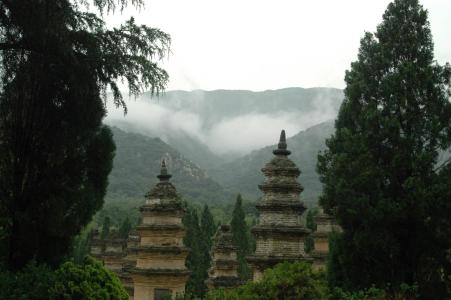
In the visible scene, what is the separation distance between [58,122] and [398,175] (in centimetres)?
949

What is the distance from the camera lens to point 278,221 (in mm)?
18859

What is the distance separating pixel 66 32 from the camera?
40.0ft

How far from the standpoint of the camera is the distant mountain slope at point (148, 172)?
13775cm

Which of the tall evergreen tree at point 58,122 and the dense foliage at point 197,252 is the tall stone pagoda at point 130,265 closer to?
the dense foliage at point 197,252

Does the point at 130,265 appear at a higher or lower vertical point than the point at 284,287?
higher

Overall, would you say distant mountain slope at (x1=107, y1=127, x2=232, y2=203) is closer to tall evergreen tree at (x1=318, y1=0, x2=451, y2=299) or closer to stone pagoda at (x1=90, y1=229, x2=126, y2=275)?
stone pagoda at (x1=90, y1=229, x2=126, y2=275)

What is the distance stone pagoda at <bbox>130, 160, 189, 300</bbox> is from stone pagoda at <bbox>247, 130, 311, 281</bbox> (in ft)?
19.4

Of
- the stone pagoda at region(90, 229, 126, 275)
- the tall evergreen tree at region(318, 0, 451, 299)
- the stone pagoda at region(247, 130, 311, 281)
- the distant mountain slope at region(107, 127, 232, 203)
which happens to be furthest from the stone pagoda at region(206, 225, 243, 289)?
the distant mountain slope at region(107, 127, 232, 203)

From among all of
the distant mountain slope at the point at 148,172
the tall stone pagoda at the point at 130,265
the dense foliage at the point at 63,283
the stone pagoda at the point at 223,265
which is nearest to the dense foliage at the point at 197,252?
the tall stone pagoda at the point at 130,265

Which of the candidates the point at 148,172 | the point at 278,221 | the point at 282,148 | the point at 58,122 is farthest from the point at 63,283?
the point at 148,172

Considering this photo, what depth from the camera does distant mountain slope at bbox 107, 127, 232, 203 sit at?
13775 centimetres

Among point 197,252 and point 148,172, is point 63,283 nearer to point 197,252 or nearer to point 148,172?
point 197,252

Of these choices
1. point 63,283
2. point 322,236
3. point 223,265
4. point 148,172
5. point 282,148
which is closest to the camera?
point 63,283

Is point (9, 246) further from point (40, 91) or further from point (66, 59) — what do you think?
point (66, 59)
